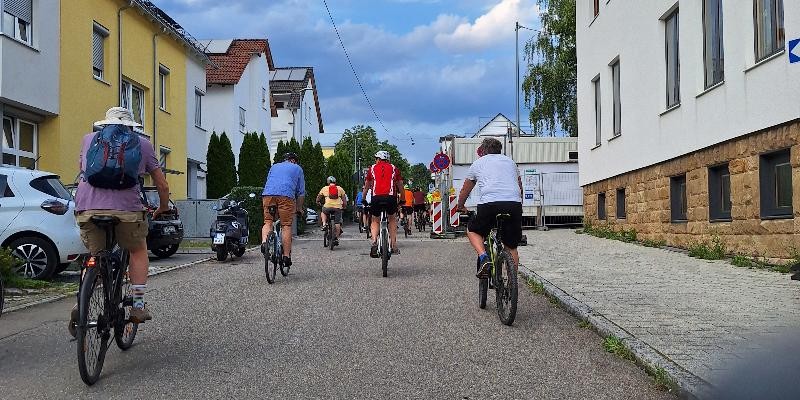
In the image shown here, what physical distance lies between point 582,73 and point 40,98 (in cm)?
1411

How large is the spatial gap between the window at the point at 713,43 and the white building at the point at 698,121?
2 centimetres

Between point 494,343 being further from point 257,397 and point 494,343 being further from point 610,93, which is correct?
point 610,93

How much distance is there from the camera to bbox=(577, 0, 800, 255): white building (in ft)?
34.5

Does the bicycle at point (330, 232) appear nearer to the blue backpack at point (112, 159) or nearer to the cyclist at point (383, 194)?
the cyclist at point (383, 194)

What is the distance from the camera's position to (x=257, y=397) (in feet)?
15.0

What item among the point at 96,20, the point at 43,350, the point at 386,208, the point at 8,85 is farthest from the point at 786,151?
the point at 96,20

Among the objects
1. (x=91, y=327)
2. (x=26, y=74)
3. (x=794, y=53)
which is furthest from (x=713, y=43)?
(x=26, y=74)

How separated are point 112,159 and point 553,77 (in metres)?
39.6

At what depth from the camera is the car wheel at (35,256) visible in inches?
401

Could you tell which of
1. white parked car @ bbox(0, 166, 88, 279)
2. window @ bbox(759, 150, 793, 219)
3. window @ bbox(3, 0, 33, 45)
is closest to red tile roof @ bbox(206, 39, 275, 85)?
window @ bbox(3, 0, 33, 45)

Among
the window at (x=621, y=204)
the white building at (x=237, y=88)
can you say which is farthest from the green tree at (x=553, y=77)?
the window at (x=621, y=204)

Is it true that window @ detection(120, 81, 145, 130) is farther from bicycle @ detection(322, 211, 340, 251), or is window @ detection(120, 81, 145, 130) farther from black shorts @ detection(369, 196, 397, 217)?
black shorts @ detection(369, 196, 397, 217)

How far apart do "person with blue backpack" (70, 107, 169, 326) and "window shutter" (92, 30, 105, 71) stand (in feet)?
52.9

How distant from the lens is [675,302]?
25.4 ft
